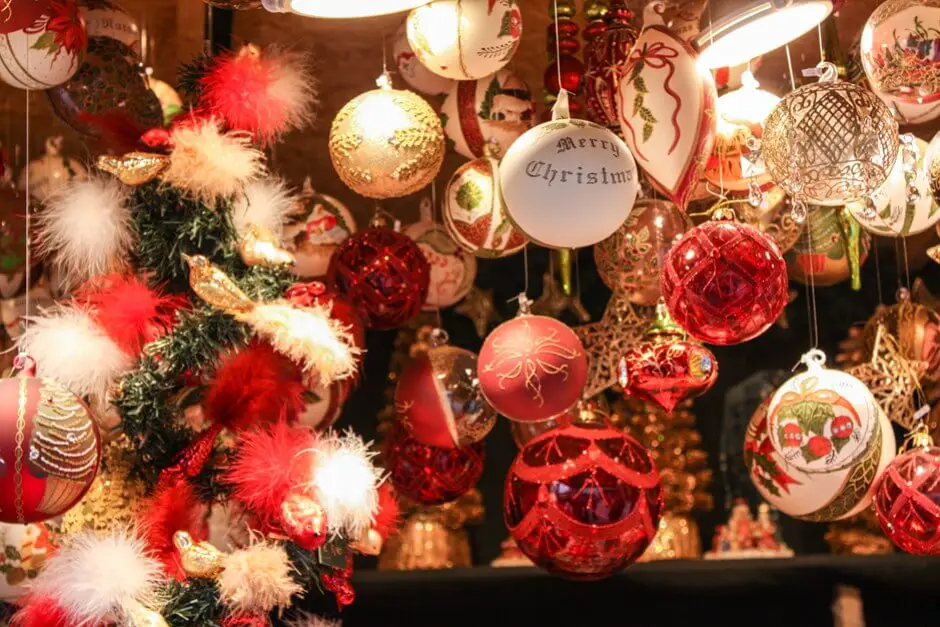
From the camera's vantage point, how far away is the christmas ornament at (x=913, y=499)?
2.59 metres

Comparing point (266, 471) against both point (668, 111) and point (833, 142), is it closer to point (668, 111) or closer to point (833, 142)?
point (668, 111)

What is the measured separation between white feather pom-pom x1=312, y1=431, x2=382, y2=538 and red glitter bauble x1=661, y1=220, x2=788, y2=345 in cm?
63

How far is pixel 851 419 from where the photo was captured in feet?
8.80

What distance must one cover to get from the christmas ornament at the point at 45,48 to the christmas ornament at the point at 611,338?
130cm

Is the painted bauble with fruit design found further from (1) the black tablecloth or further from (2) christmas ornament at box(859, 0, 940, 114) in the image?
(1) the black tablecloth

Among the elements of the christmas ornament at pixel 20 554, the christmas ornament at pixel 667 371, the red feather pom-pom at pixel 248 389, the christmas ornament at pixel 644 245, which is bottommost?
the christmas ornament at pixel 20 554

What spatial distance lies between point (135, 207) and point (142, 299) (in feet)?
0.60

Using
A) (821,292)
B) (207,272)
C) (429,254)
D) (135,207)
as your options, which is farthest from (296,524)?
(821,292)

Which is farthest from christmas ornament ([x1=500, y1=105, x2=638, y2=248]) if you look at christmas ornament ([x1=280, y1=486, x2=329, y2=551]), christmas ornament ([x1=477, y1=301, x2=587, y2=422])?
christmas ornament ([x1=280, y1=486, x2=329, y2=551])

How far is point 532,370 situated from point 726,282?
49cm

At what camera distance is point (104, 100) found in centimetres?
268

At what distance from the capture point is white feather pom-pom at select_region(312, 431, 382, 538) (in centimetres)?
249

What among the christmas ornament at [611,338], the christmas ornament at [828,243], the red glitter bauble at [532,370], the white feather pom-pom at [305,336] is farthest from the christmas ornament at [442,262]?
the christmas ornament at [828,243]

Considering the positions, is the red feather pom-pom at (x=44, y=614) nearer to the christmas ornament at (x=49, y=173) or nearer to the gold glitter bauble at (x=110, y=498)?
the gold glitter bauble at (x=110, y=498)
